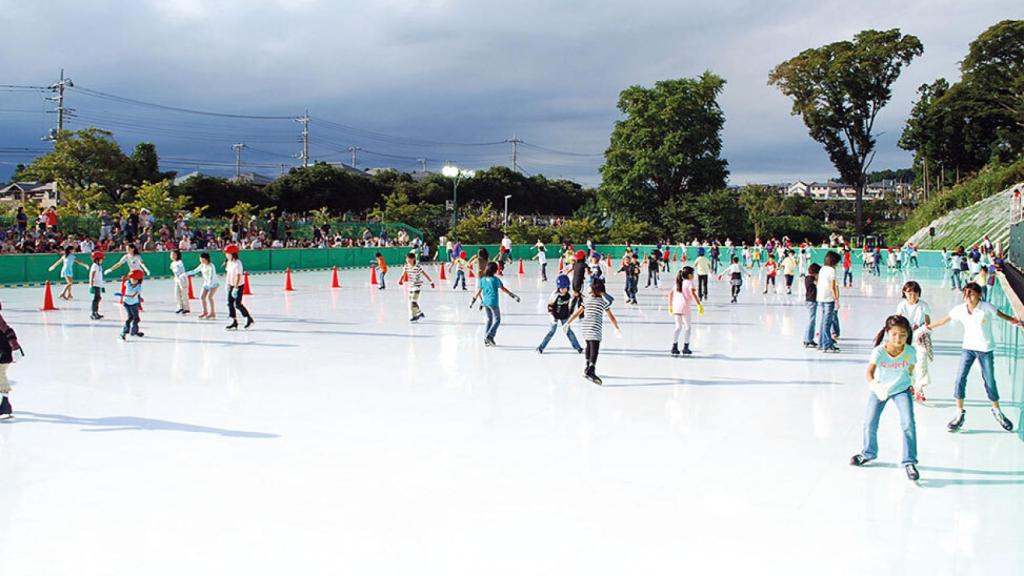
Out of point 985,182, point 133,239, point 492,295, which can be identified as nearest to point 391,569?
point 492,295

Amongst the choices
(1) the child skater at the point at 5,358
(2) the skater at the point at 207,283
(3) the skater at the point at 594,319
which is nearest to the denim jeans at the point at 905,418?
(3) the skater at the point at 594,319

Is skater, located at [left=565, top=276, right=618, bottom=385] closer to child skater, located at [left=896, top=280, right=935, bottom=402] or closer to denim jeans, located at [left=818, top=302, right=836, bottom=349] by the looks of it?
child skater, located at [left=896, top=280, right=935, bottom=402]

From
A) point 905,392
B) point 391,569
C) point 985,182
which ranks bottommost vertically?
point 391,569

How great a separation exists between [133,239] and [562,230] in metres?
37.8

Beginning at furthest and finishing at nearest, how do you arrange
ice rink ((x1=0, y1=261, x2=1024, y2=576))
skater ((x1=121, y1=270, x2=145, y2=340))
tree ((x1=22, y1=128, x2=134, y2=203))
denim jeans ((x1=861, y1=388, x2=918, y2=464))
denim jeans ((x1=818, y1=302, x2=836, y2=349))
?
tree ((x1=22, y1=128, x2=134, y2=203)) < skater ((x1=121, y1=270, x2=145, y2=340)) < denim jeans ((x1=818, y1=302, x2=836, y2=349)) < denim jeans ((x1=861, y1=388, x2=918, y2=464)) < ice rink ((x1=0, y1=261, x2=1024, y2=576))

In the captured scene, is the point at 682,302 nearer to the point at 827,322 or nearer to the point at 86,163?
the point at 827,322

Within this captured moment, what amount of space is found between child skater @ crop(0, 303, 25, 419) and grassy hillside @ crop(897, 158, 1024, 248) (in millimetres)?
38810

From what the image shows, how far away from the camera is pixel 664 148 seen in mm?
66250

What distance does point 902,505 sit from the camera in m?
5.84

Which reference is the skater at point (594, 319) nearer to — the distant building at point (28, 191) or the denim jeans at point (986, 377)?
the denim jeans at point (986, 377)

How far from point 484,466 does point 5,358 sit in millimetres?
4942

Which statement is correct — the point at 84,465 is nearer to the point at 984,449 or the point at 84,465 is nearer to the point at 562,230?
the point at 984,449

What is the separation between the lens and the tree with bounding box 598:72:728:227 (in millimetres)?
66688

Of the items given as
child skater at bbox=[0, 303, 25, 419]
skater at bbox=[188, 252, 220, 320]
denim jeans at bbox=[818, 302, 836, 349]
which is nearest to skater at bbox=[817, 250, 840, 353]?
denim jeans at bbox=[818, 302, 836, 349]
